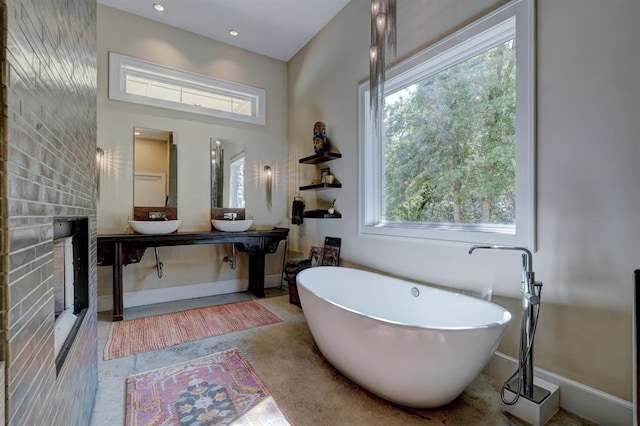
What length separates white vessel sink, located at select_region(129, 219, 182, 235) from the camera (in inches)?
128

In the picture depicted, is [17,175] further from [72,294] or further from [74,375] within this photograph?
[72,294]

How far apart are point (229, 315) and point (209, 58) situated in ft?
10.9

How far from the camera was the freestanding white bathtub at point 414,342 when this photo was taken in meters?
1.47

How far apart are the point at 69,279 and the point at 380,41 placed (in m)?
2.07

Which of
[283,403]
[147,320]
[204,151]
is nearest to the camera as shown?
[283,403]

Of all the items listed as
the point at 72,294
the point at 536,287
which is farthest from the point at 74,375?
the point at 536,287

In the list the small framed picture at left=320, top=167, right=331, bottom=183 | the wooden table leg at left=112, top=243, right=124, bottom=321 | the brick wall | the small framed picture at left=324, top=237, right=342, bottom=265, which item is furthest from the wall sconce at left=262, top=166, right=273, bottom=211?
the brick wall

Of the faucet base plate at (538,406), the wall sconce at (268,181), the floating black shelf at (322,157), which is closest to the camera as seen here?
the faucet base plate at (538,406)

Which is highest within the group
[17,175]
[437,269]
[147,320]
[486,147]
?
[486,147]

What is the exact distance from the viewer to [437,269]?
2.38 m

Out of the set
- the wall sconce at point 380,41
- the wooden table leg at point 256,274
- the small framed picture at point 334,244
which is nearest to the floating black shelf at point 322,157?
the small framed picture at point 334,244

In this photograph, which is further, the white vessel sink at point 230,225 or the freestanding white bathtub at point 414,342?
the white vessel sink at point 230,225

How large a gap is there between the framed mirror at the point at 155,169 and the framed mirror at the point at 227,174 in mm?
480

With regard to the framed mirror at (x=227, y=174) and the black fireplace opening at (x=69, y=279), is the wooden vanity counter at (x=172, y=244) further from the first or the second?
the black fireplace opening at (x=69, y=279)
